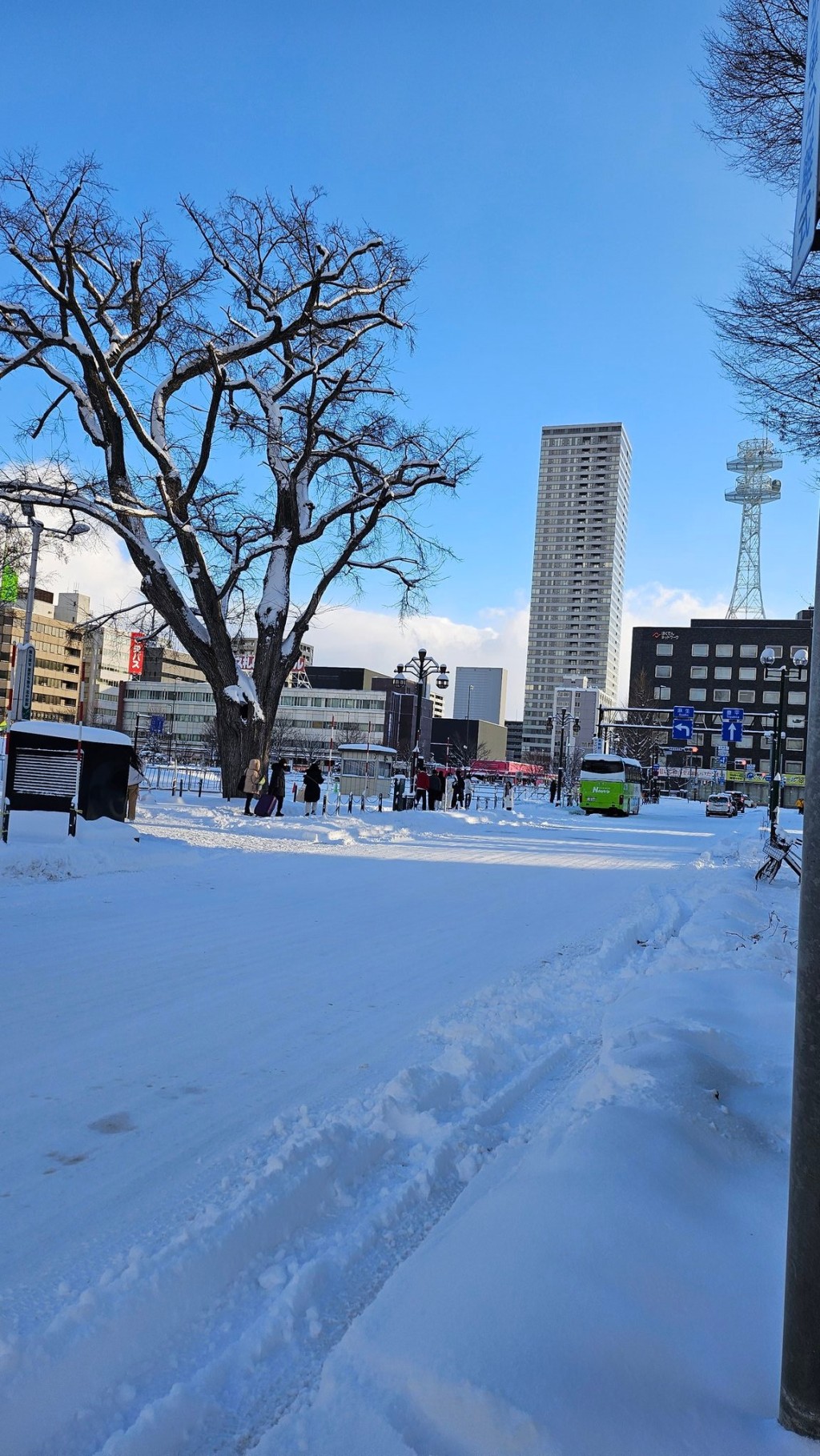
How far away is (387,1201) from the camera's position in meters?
3.71

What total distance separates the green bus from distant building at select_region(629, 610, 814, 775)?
7562cm

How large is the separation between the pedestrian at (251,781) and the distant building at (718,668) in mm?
100081

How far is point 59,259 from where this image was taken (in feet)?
70.4

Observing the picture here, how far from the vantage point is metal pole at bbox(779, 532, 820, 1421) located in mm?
2062

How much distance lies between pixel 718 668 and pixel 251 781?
109m

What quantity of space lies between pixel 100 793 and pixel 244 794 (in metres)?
9.26

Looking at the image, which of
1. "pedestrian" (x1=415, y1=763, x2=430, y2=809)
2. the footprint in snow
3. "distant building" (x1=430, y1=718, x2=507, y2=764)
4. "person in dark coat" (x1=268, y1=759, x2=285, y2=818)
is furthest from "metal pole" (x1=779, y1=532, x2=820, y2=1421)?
"distant building" (x1=430, y1=718, x2=507, y2=764)

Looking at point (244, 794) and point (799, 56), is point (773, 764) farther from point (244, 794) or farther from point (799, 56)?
point (799, 56)

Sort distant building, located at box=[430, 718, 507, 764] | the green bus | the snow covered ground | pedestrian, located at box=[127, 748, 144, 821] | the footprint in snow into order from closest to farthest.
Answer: the snow covered ground, the footprint in snow, pedestrian, located at box=[127, 748, 144, 821], the green bus, distant building, located at box=[430, 718, 507, 764]

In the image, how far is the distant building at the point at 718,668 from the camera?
122 m

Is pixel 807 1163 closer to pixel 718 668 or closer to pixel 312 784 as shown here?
pixel 312 784

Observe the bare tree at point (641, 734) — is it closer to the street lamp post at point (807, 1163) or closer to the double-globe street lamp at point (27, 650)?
the double-globe street lamp at point (27, 650)

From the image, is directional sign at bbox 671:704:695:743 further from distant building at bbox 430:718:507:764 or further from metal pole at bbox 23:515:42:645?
distant building at bbox 430:718:507:764

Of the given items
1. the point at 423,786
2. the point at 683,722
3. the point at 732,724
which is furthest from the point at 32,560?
the point at 732,724
